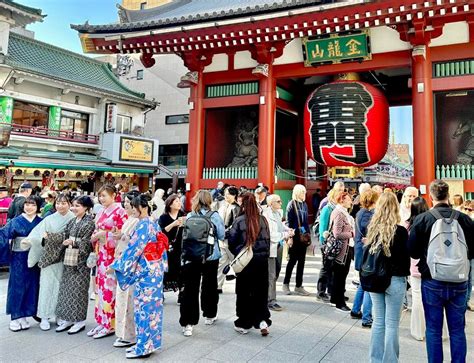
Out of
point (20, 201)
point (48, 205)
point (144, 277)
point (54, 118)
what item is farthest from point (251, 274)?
point (54, 118)

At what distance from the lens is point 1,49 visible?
1706cm

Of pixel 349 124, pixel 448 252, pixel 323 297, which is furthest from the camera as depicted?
pixel 349 124

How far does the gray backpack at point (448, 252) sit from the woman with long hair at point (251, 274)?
190 cm

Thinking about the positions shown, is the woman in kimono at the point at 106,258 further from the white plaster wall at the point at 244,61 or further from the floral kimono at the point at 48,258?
the white plaster wall at the point at 244,61

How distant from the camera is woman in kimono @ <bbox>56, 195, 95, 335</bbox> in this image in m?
4.46

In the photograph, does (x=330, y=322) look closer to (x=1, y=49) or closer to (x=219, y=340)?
(x=219, y=340)

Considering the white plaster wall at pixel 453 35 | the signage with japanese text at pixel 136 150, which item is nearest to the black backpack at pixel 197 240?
the white plaster wall at pixel 453 35

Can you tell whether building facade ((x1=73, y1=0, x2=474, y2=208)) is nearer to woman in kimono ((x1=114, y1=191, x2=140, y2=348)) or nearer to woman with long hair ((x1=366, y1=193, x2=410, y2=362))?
woman with long hair ((x1=366, y1=193, x2=410, y2=362))

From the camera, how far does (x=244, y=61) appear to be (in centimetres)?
1220

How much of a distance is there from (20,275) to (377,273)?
4.31 meters

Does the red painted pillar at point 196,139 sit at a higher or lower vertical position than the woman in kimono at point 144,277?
higher

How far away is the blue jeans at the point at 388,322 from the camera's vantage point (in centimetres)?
335

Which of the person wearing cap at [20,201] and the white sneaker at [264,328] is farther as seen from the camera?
the person wearing cap at [20,201]

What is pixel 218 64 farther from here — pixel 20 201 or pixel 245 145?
pixel 20 201
